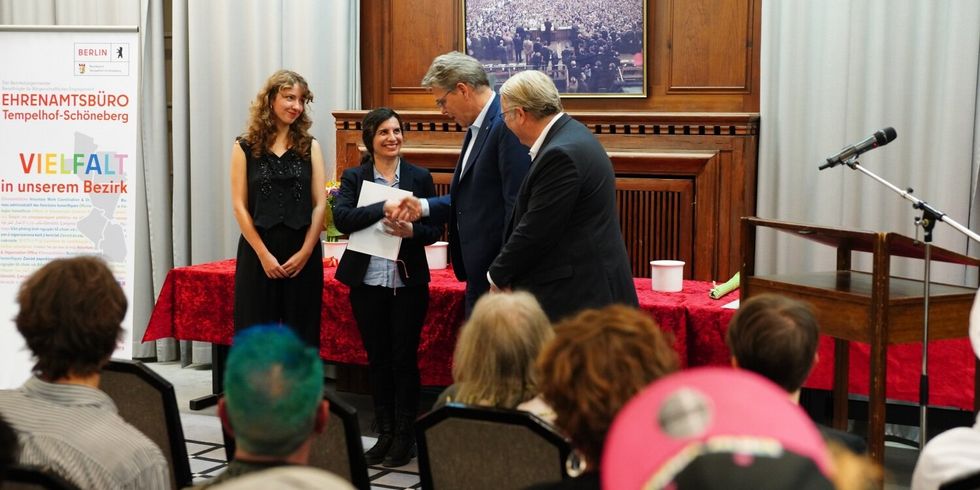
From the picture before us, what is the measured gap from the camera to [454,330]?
4652 millimetres

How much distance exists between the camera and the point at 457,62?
3.94 metres

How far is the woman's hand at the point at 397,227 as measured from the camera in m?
4.20

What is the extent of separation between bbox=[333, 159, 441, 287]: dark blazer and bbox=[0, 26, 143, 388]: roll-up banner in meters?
1.51

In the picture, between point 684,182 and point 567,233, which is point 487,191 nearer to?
point 567,233

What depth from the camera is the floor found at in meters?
4.14

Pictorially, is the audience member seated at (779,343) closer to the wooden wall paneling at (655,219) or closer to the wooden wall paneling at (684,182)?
the wooden wall paneling at (684,182)

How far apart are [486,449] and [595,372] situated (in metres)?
0.78

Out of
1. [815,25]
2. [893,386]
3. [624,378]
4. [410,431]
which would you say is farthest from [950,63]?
[624,378]

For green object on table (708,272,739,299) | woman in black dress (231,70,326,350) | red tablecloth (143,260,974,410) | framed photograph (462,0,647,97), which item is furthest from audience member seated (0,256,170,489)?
framed photograph (462,0,647,97)

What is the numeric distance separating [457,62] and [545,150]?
0.65 m

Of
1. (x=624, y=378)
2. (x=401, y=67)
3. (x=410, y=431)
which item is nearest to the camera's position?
(x=624, y=378)

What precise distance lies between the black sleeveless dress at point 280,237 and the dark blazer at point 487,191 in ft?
2.50

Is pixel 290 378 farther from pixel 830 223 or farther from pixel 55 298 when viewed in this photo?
pixel 830 223

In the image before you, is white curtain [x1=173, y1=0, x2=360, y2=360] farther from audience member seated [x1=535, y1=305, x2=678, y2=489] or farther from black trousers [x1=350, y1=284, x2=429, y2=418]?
audience member seated [x1=535, y1=305, x2=678, y2=489]
